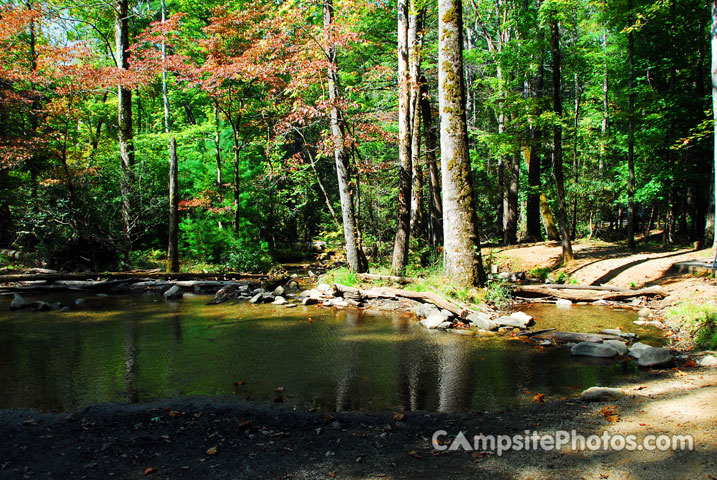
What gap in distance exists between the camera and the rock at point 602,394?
390cm

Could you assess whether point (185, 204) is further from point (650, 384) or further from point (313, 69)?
point (650, 384)

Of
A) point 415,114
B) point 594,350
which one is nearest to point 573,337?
point 594,350

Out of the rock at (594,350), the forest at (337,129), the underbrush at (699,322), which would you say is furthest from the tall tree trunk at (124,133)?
the underbrush at (699,322)

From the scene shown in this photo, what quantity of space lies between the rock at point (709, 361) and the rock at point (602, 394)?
5.95 feet

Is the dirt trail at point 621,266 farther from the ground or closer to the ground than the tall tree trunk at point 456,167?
closer to the ground

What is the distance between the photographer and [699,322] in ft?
19.7

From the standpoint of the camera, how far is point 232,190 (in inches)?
730

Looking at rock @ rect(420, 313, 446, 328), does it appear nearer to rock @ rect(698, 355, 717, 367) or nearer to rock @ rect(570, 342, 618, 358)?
rock @ rect(570, 342, 618, 358)

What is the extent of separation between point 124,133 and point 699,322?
61.5 feet

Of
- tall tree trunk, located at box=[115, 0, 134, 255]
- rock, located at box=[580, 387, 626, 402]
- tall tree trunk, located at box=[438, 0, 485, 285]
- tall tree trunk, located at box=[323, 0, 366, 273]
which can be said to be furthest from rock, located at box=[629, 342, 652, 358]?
tall tree trunk, located at box=[115, 0, 134, 255]

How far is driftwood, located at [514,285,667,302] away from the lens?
9219 millimetres

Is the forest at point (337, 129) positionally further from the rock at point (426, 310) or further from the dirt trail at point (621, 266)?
the dirt trail at point (621, 266)

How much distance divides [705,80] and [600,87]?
4.55 metres

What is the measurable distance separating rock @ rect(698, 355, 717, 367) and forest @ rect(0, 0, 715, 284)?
4025 millimetres
